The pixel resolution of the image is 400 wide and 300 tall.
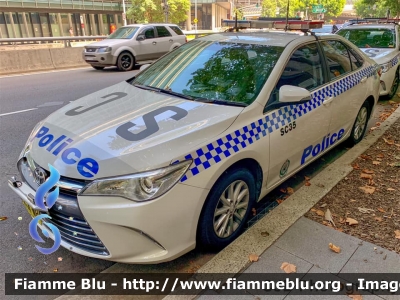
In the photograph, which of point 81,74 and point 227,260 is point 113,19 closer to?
point 81,74

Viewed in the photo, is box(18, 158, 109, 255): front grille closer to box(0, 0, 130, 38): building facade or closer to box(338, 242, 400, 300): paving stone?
box(338, 242, 400, 300): paving stone

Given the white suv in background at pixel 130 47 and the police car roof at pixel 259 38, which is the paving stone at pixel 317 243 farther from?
the white suv in background at pixel 130 47

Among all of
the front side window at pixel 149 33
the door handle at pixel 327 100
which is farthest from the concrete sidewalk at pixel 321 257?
the front side window at pixel 149 33

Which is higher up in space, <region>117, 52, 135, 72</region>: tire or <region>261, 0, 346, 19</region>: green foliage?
<region>261, 0, 346, 19</region>: green foliage

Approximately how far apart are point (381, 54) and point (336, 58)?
13.5ft

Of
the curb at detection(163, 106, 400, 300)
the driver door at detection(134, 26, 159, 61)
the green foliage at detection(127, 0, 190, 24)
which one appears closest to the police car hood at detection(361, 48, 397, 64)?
the curb at detection(163, 106, 400, 300)

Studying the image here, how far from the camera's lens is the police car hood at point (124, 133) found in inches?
87.4

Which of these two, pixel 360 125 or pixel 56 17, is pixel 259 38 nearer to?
pixel 360 125

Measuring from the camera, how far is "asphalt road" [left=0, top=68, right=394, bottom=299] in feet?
8.76

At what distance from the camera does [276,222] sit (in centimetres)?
302

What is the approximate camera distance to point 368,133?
17.7 feet

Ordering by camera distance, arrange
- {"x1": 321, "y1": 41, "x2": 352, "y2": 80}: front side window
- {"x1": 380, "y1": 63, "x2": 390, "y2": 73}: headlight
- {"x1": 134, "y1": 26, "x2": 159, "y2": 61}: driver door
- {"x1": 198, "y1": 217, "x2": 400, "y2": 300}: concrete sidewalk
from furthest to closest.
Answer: {"x1": 134, "y1": 26, "x2": 159, "y2": 61}: driver door < {"x1": 380, "y1": 63, "x2": 390, "y2": 73}: headlight < {"x1": 321, "y1": 41, "x2": 352, "y2": 80}: front side window < {"x1": 198, "y1": 217, "x2": 400, "y2": 300}: concrete sidewalk

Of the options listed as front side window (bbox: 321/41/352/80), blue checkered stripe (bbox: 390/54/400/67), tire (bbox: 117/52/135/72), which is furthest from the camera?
tire (bbox: 117/52/135/72)

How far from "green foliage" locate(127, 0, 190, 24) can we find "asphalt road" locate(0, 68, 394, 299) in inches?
1167
